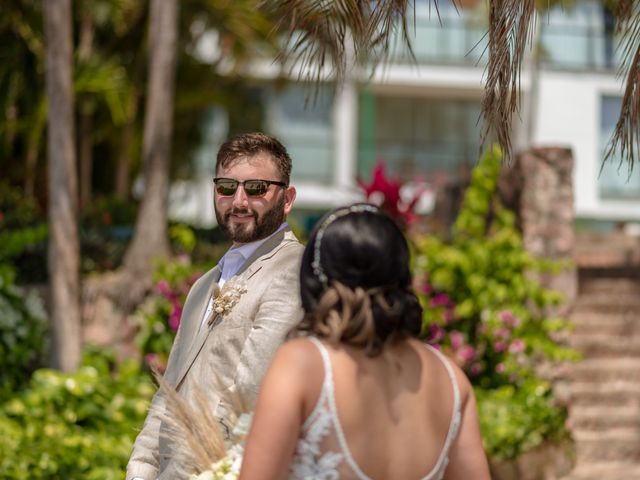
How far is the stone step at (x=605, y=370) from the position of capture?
31.8ft

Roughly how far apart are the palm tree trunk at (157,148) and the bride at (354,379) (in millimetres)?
7426

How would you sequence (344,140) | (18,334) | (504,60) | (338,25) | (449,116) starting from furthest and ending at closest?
(449,116), (344,140), (18,334), (338,25), (504,60)

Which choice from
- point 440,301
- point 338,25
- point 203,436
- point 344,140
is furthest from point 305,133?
point 203,436

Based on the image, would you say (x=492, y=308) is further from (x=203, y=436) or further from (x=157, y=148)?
(x=203, y=436)

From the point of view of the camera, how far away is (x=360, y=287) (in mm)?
2266

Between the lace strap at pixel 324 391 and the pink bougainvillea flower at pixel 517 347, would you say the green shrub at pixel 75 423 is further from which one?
the lace strap at pixel 324 391

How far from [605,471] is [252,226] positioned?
6.17 meters

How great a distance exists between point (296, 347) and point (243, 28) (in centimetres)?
1442

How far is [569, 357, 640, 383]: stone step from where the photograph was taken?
9.69m

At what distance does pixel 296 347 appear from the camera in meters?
2.23

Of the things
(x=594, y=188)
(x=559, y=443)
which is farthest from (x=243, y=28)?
(x=594, y=188)

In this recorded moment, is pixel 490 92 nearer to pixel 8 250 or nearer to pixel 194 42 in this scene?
pixel 8 250

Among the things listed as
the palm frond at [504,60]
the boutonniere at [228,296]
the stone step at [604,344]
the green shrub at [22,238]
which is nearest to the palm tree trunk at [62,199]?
the green shrub at [22,238]

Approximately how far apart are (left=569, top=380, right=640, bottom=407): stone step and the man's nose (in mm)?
6847
